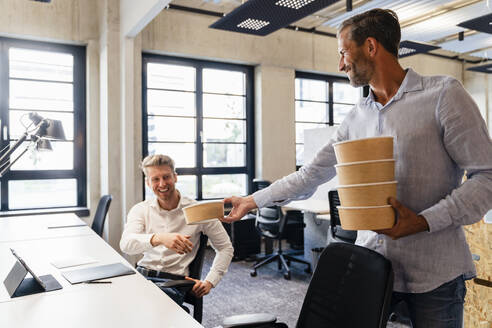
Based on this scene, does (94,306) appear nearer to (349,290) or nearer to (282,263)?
(349,290)

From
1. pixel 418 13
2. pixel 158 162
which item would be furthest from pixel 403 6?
pixel 158 162

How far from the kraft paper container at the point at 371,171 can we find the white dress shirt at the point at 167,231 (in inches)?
50.2

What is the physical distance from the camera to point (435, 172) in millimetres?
1118

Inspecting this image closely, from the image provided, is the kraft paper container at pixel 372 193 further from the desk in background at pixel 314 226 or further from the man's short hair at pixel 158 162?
the desk in background at pixel 314 226

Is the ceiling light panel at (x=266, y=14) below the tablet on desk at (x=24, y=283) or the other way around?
the other way around

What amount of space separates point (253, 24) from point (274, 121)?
6.92 ft

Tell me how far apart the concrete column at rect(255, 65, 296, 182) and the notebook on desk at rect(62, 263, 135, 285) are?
13.7 ft

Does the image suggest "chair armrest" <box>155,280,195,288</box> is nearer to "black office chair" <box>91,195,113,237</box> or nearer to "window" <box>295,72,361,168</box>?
"black office chair" <box>91,195,113,237</box>

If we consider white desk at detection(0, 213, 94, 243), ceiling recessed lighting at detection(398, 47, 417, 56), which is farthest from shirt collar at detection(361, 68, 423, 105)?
ceiling recessed lighting at detection(398, 47, 417, 56)

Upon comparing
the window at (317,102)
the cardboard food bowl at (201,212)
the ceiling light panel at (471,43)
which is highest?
the ceiling light panel at (471,43)

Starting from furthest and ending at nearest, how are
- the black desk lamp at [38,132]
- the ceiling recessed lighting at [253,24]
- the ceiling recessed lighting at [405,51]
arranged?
the ceiling recessed lighting at [405,51]
the ceiling recessed lighting at [253,24]
the black desk lamp at [38,132]

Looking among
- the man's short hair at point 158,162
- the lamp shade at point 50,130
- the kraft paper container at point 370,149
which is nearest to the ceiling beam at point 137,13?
the lamp shade at point 50,130

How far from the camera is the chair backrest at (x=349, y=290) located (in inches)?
41.3

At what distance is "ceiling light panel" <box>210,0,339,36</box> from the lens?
3.53 meters
